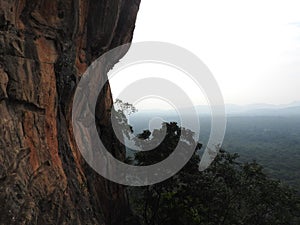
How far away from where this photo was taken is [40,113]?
27.3 feet

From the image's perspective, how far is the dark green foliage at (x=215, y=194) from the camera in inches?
651

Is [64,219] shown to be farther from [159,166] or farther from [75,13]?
[159,166]

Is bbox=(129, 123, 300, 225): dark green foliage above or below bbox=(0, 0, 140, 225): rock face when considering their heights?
below

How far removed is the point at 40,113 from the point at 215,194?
1196 cm

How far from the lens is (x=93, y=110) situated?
1384 cm

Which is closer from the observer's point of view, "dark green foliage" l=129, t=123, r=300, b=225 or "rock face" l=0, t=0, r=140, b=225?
"rock face" l=0, t=0, r=140, b=225

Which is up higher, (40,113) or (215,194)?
(40,113)

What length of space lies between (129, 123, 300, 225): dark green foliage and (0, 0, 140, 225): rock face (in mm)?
5785

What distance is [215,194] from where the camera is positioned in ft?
57.3

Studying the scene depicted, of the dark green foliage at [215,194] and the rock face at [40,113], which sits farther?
the dark green foliage at [215,194]

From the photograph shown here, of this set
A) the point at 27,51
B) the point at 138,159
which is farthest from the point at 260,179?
the point at 27,51

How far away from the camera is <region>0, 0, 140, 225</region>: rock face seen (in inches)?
271

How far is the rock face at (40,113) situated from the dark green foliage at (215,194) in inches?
228

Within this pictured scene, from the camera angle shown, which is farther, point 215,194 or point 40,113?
point 215,194
